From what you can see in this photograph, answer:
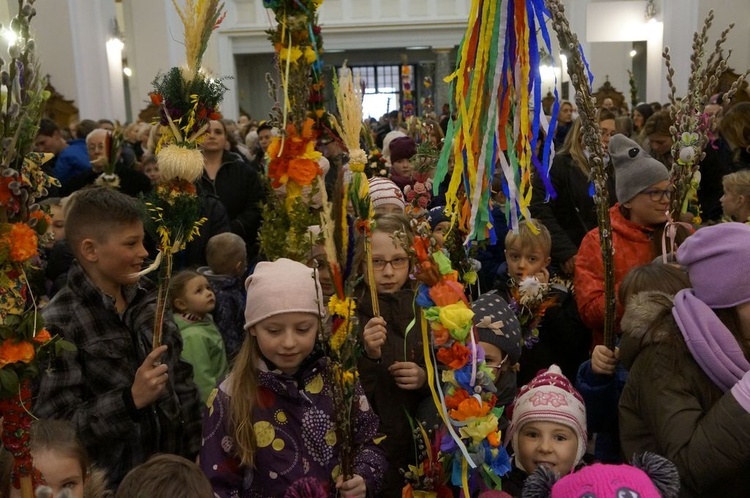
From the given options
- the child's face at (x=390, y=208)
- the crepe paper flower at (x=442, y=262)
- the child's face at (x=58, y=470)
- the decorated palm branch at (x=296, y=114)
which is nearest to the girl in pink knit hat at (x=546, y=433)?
the crepe paper flower at (x=442, y=262)

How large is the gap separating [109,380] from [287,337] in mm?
628

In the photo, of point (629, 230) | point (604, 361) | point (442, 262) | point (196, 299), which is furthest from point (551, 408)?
point (196, 299)

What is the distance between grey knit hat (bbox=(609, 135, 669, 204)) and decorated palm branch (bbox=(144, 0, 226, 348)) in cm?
165

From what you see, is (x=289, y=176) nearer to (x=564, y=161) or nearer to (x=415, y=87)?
(x=564, y=161)

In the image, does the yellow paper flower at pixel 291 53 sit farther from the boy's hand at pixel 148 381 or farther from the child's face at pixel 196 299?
the child's face at pixel 196 299

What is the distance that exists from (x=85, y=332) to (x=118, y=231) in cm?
33

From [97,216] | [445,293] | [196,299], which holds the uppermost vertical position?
[97,216]

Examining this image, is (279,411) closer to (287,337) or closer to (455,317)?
(287,337)

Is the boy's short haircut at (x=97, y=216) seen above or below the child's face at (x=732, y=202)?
above

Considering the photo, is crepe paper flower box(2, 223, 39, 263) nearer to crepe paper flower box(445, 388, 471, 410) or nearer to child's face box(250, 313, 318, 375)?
child's face box(250, 313, 318, 375)

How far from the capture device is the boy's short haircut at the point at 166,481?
169 centimetres

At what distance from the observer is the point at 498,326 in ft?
8.46

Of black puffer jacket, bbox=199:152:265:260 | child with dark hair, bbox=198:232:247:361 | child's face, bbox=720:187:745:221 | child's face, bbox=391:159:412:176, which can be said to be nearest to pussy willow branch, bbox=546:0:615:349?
child's face, bbox=720:187:745:221

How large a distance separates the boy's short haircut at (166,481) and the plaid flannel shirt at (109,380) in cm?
56
